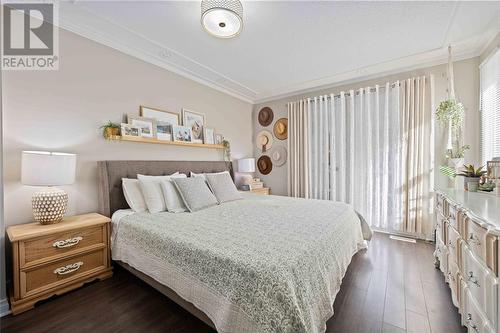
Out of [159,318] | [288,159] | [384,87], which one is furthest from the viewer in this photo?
[288,159]

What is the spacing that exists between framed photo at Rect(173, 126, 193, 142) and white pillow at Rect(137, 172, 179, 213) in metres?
0.90

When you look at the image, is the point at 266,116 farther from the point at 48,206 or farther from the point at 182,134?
the point at 48,206

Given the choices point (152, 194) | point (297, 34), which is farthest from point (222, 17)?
point (152, 194)

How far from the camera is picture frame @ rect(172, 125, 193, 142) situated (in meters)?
3.09

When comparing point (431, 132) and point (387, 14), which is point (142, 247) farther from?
point (431, 132)

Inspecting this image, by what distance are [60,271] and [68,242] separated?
0.24m

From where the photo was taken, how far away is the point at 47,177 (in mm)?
1696

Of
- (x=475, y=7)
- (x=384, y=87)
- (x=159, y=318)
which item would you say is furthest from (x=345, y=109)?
(x=159, y=318)

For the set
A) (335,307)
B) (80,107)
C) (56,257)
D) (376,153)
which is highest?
(80,107)

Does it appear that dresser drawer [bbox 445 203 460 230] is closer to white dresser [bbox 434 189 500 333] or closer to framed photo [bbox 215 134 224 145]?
white dresser [bbox 434 189 500 333]

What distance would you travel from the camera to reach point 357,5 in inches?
76.9

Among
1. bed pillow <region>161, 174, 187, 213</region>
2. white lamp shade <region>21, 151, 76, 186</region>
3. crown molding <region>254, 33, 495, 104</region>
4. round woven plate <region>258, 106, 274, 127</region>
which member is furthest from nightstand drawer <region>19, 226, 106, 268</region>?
crown molding <region>254, 33, 495, 104</region>

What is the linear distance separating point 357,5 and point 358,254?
272cm

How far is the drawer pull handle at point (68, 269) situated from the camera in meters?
1.76
